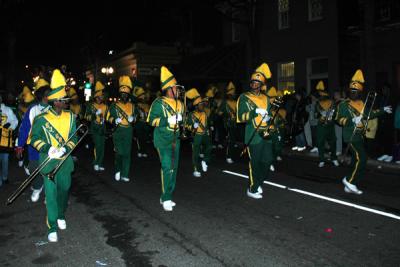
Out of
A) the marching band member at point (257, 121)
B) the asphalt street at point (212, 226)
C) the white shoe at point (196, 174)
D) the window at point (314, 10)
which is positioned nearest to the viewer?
the asphalt street at point (212, 226)

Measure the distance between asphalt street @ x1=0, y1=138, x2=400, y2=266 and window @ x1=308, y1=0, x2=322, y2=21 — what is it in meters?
10.5

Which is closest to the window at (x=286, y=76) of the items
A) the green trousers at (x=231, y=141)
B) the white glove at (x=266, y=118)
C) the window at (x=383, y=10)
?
the window at (x=383, y=10)

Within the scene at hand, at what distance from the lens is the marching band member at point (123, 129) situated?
10172mm

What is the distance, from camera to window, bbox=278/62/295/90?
20609 mm

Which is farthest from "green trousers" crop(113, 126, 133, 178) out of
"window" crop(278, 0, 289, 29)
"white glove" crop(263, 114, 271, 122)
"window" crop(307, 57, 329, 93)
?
"window" crop(278, 0, 289, 29)

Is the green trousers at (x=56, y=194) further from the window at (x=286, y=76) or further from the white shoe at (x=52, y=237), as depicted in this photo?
the window at (x=286, y=76)

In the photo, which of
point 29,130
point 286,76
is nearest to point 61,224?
point 29,130

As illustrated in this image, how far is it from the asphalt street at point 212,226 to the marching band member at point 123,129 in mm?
360

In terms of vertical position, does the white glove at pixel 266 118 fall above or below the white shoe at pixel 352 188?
above

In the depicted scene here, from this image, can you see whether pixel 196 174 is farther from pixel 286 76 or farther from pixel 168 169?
pixel 286 76

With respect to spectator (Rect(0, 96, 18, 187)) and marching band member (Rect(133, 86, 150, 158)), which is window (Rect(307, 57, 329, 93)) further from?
spectator (Rect(0, 96, 18, 187))

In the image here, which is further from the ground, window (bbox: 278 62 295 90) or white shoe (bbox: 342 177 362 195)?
window (bbox: 278 62 295 90)

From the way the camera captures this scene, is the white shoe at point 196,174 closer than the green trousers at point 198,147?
Yes

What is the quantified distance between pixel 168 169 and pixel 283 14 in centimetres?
1521
